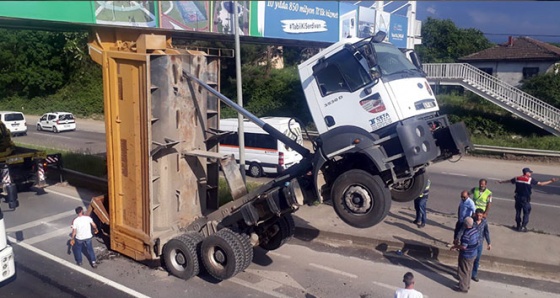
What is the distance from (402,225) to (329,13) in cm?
1287

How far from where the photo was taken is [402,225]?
11438 millimetres

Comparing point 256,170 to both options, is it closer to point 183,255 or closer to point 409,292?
point 183,255

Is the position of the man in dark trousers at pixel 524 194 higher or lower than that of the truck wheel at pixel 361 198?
lower

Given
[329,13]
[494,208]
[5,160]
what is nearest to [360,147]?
[494,208]

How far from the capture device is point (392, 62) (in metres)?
7.38

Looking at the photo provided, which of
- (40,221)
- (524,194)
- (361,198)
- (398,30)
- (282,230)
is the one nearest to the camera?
(361,198)

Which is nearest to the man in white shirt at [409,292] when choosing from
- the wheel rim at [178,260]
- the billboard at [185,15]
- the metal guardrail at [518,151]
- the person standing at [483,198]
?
the wheel rim at [178,260]

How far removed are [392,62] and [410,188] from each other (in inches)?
90.7

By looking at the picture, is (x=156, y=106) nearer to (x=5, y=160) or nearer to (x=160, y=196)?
(x=160, y=196)

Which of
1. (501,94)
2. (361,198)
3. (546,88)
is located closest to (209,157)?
(361,198)

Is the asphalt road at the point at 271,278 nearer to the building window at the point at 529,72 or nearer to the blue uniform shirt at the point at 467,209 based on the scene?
the blue uniform shirt at the point at 467,209

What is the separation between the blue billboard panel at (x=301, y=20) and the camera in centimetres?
1822

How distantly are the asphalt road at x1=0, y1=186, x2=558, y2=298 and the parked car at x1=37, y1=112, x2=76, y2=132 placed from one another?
23.9 metres

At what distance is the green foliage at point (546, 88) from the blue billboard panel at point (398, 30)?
22.3ft
